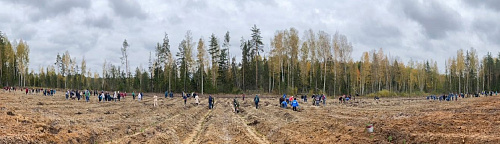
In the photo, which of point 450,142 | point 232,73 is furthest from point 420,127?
point 232,73

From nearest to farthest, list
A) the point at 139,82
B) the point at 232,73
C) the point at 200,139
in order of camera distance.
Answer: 1. the point at 200,139
2. the point at 232,73
3. the point at 139,82

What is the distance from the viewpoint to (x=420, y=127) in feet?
49.9

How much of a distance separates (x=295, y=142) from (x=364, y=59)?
91660mm

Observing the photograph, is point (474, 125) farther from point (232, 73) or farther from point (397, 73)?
point (397, 73)

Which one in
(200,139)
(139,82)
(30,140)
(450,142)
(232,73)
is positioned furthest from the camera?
(139,82)

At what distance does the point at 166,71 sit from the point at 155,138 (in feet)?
251

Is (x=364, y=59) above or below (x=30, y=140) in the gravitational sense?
above

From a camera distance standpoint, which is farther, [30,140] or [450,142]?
[30,140]

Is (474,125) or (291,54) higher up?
(291,54)

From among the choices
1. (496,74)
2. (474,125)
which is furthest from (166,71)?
(496,74)

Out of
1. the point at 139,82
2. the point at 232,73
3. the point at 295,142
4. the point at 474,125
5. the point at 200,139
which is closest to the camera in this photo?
the point at 474,125

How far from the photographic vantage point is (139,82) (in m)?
106

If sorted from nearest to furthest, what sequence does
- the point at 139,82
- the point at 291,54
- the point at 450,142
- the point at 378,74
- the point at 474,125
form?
the point at 450,142 → the point at 474,125 → the point at 291,54 → the point at 378,74 → the point at 139,82

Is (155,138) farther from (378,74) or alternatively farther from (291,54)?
(378,74)
